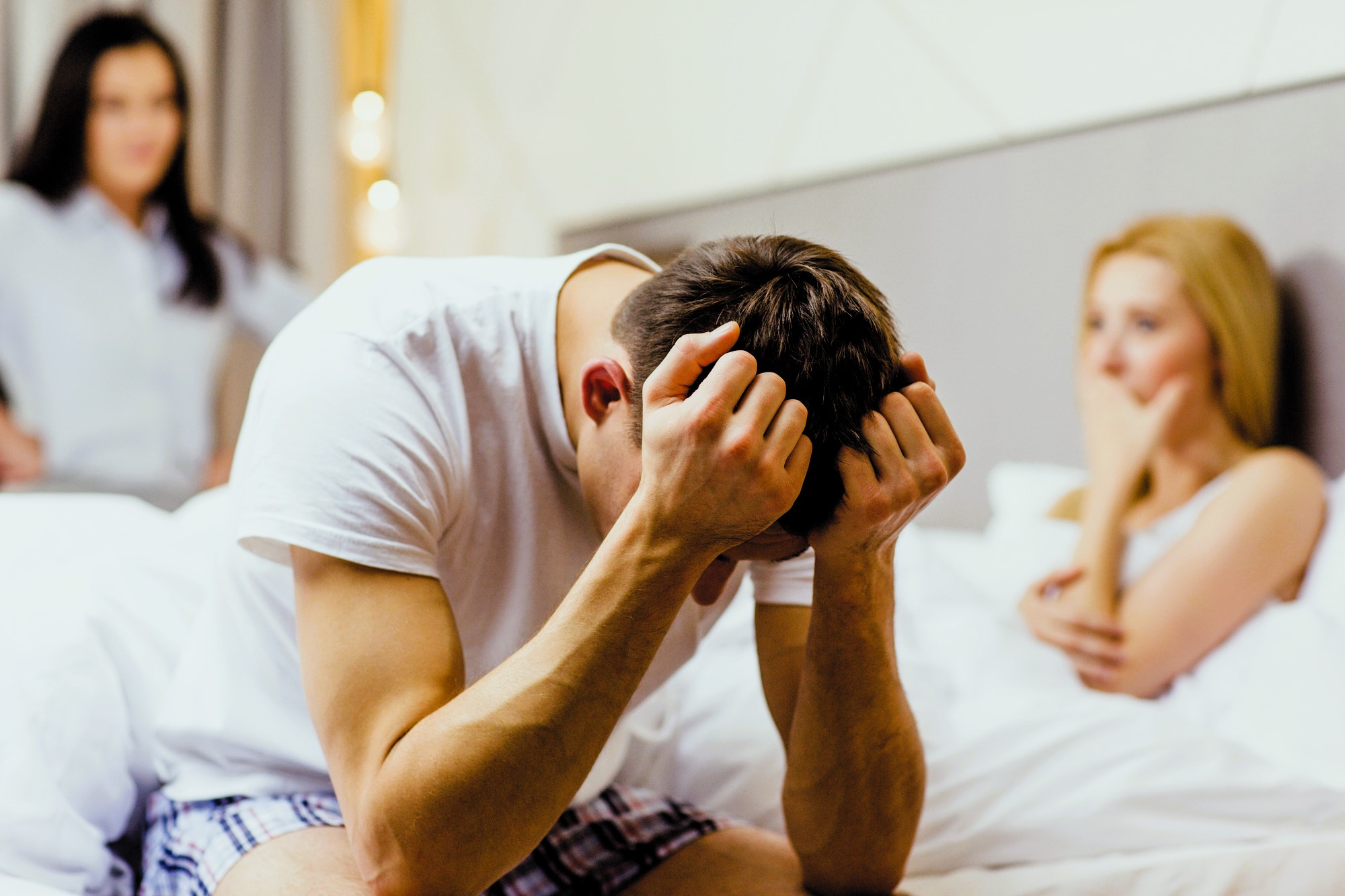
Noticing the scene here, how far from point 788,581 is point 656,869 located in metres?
0.26

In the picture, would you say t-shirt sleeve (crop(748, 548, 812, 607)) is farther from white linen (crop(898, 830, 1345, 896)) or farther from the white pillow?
the white pillow

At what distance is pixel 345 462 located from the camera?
2.27 ft

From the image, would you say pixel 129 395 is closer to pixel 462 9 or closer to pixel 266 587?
pixel 462 9

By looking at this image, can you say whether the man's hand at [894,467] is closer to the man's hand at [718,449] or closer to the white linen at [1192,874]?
the man's hand at [718,449]

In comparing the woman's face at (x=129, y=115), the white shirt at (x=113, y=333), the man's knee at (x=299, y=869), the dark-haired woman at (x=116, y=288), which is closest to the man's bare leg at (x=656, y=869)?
the man's knee at (x=299, y=869)

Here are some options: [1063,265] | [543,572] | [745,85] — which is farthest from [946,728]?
[745,85]

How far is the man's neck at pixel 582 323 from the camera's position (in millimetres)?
799

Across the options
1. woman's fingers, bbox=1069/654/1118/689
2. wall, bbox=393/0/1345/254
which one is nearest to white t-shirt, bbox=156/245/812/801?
woman's fingers, bbox=1069/654/1118/689

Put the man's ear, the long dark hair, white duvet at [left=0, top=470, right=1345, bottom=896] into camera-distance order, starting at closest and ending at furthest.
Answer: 1. the man's ear
2. white duvet at [left=0, top=470, right=1345, bottom=896]
3. the long dark hair

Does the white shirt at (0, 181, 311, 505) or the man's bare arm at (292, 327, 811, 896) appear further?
the white shirt at (0, 181, 311, 505)

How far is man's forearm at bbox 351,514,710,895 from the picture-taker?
2.06 ft

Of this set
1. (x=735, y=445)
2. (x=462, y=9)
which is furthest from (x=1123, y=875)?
(x=462, y=9)

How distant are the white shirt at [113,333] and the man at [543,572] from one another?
1975 mm

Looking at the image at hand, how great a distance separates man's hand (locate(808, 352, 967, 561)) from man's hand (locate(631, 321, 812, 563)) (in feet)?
0.15
